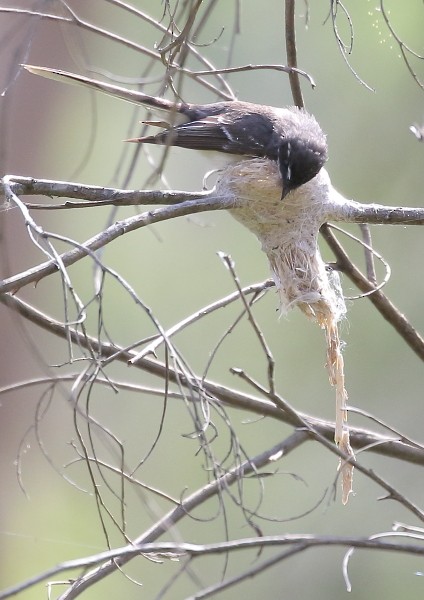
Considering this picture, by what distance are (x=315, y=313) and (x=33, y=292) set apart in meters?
3.37

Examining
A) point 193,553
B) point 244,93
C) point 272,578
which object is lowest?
point 193,553

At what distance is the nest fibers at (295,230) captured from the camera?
1.96 meters

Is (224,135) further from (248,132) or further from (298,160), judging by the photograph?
(298,160)

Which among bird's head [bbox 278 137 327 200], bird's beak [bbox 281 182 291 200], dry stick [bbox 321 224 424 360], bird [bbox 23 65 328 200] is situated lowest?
dry stick [bbox 321 224 424 360]

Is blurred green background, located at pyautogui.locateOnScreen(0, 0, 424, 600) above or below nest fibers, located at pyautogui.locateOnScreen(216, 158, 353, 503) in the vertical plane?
above

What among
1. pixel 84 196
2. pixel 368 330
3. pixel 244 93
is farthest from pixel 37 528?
pixel 84 196

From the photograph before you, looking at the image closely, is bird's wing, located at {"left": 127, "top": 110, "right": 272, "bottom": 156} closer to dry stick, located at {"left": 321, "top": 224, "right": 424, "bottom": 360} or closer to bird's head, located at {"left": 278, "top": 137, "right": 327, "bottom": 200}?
bird's head, located at {"left": 278, "top": 137, "right": 327, "bottom": 200}

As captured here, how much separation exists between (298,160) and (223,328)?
11.0 ft

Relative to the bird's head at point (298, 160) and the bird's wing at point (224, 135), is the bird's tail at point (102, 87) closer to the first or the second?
the bird's wing at point (224, 135)

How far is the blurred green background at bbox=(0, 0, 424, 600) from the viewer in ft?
16.3

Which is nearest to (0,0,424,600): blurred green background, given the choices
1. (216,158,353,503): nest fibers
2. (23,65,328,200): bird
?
(23,65,328,200): bird

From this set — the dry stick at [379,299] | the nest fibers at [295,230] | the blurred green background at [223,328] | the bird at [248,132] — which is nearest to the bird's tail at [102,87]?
the bird at [248,132]

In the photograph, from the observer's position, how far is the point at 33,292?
509cm

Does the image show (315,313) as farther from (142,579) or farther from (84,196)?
(142,579)
